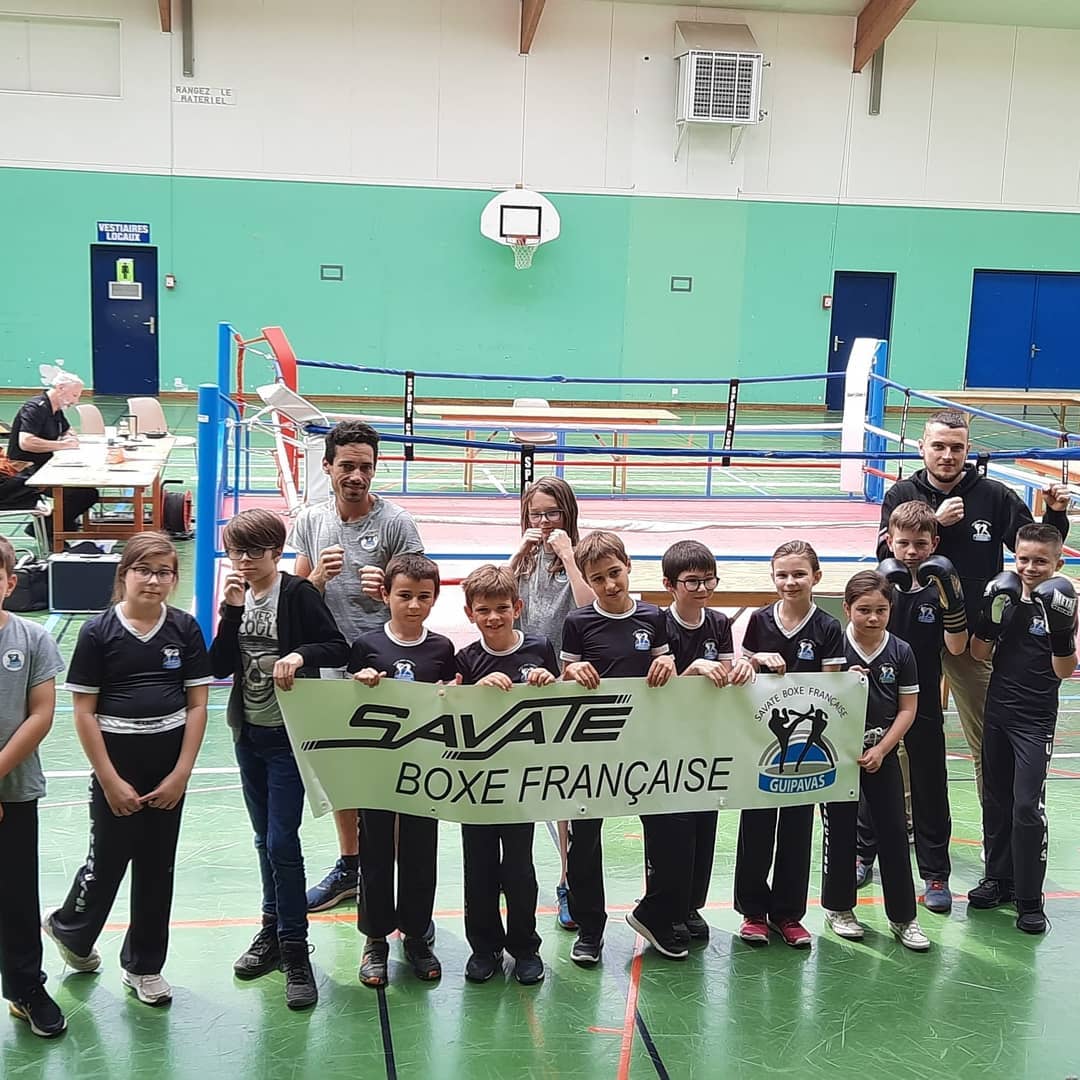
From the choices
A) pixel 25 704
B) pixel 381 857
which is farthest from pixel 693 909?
pixel 25 704

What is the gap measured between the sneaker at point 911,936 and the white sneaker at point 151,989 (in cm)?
228

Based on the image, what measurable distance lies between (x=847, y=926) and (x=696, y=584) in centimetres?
128

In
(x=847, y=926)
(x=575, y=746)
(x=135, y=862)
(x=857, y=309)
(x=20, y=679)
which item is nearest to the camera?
(x=20, y=679)

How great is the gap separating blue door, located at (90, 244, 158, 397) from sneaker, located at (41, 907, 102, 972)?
15.8 m

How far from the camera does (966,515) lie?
452 cm

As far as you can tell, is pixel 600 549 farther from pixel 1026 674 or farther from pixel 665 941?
pixel 1026 674

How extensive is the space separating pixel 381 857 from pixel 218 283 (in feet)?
52.4

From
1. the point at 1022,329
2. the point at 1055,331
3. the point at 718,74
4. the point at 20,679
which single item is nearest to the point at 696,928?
the point at 20,679

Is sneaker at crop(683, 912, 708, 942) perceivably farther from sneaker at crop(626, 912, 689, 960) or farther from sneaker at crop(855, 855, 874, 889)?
sneaker at crop(855, 855, 874, 889)

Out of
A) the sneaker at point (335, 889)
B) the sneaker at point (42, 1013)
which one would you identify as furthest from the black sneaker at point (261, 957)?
the sneaker at point (42, 1013)

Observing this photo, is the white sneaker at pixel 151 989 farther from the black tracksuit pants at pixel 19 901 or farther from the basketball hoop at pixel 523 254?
the basketball hoop at pixel 523 254

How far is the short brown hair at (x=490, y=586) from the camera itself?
348cm

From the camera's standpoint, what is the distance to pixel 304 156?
1794 cm

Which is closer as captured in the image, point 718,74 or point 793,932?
point 793,932
